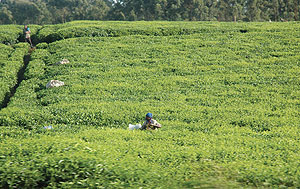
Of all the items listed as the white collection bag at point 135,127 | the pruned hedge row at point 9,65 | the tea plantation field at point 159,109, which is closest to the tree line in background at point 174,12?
the tea plantation field at point 159,109

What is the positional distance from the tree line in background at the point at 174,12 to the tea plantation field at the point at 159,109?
39.2 meters

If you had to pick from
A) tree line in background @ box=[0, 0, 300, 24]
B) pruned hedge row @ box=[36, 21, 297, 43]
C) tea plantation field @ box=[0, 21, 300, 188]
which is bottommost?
tea plantation field @ box=[0, 21, 300, 188]

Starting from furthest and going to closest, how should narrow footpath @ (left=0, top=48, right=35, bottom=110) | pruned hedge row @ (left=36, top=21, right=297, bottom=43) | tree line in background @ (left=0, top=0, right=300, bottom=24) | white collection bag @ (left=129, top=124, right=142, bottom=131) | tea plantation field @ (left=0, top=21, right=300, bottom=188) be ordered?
tree line in background @ (left=0, top=0, right=300, bottom=24) → pruned hedge row @ (left=36, top=21, right=297, bottom=43) → narrow footpath @ (left=0, top=48, right=35, bottom=110) → white collection bag @ (left=129, top=124, right=142, bottom=131) → tea plantation field @ (left=0, top=21, right=300, bottom=188)

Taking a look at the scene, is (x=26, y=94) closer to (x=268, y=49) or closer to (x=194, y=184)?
(x=194, y=184)

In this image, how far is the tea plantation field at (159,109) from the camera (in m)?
9.66

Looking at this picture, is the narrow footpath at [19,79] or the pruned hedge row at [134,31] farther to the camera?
the pruned hedge row at [134,31]

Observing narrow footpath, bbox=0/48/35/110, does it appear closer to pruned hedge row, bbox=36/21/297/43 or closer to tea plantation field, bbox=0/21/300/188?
tea plantation field, bbox=0/21/300/188

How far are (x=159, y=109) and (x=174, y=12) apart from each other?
66.1 m

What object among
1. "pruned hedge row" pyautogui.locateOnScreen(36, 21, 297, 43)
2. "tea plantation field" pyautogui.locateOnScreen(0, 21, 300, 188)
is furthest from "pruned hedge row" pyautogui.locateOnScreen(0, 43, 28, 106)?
"pruned hedge row" pyautogui.locateOnScreen(36, 21, 297, 43)

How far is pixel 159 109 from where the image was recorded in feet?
63.9

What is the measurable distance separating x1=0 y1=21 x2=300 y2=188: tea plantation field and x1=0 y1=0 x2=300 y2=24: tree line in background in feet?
129

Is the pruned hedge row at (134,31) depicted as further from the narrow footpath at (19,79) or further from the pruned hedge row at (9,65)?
the pruned hedge row at (9,65)

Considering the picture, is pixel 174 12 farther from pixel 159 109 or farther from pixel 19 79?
pixel 159 109

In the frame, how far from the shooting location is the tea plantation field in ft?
31.7
